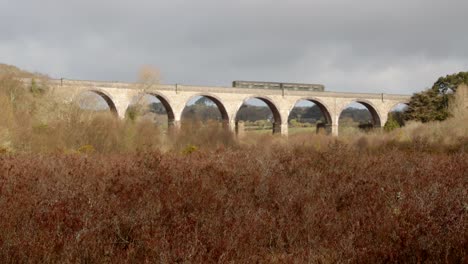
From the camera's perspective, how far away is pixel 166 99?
38438 millimetres

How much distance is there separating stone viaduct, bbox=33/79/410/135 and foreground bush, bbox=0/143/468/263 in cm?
2379

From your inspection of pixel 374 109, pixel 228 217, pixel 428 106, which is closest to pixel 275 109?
pixel 374 109

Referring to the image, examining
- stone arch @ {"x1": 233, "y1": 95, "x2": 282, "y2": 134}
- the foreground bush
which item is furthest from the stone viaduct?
the foreground bush

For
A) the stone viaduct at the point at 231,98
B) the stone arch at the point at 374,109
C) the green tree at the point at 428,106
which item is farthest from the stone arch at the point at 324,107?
the green tree at the point at 428,106

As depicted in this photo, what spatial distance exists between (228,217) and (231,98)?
3757 centimetres

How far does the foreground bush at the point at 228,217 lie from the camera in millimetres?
3168

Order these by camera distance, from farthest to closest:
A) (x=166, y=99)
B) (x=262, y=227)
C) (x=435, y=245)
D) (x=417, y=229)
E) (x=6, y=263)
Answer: (x=166, y=99)
(x=262, y=227)
(x=417, y=229)
(x=435, y=245)
(x=6, y=263)

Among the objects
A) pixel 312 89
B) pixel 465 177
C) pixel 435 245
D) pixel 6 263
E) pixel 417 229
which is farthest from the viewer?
pixel 312 89

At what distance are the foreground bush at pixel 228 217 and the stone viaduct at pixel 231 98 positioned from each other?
23.8 meters

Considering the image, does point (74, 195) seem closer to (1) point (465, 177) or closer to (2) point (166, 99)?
(1) point (465, 177)

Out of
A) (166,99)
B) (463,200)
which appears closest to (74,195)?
(463,200)

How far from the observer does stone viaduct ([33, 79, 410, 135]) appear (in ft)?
116

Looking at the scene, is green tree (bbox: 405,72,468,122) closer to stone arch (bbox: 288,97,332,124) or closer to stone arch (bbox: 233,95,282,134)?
stone arch (bbox: 288,97,332,124)

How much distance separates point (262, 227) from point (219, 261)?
112 centimetres
